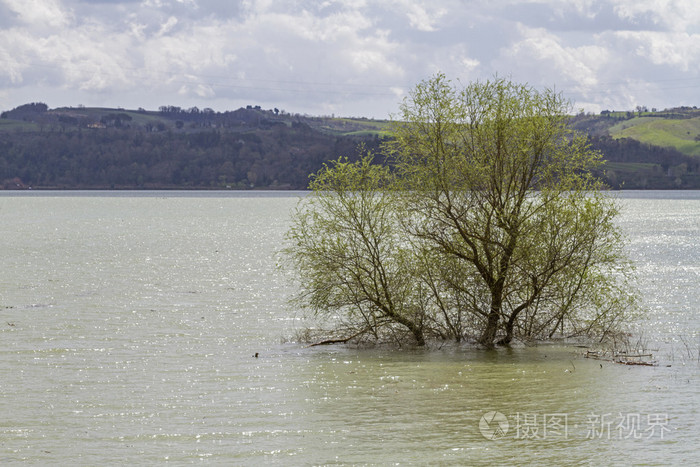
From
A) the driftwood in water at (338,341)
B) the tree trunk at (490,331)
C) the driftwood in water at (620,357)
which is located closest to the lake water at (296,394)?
the driftwood in water at (338,341)

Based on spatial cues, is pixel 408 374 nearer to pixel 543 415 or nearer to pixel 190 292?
pixel 543 415

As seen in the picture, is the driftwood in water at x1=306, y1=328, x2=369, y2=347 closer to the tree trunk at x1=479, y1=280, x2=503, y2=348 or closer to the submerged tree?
the submerged tree

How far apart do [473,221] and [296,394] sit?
10682mm

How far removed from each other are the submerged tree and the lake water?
85.6 inches

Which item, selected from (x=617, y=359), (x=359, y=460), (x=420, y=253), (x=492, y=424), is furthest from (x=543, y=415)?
(x=420, y=253)

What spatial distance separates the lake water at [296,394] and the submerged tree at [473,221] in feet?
7.13

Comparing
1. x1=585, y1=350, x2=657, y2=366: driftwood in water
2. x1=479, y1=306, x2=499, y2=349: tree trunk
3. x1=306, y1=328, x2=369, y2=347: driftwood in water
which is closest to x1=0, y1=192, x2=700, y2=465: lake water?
x1=306, y1=328, x2=369, y2=347: driftwood in water

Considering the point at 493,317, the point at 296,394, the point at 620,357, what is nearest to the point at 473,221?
the point at 493,317

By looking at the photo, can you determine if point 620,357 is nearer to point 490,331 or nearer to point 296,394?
point 490,331

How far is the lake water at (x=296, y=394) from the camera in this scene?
2061 centimetres

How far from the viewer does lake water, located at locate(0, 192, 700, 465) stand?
20.6m

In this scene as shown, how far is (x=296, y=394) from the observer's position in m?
26.4

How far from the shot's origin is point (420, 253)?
111 ft

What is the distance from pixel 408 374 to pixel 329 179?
8760mm
